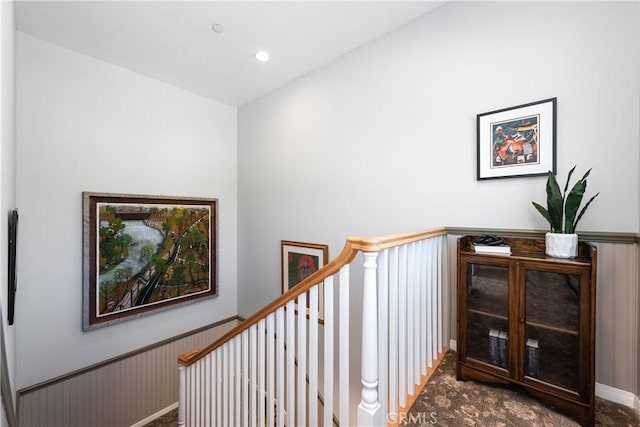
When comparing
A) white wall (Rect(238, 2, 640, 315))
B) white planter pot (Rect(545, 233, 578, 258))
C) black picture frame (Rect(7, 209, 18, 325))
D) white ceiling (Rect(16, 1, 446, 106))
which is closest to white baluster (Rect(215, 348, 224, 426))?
black picture frame (Rect(7, 209, 18, 325))

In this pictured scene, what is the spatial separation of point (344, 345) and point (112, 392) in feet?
9.88

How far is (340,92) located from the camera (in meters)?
2.67

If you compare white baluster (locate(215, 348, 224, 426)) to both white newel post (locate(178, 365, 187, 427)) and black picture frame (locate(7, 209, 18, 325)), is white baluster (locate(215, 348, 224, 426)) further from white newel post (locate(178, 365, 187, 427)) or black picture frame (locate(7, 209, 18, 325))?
black picture frame (locate(7, 209, 18, 325))

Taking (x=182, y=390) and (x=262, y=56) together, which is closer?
(x=182, y=390)

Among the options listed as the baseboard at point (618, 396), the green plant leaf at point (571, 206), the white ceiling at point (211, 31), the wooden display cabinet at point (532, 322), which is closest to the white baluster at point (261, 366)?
the wooden display cabinet at point (532, 322)

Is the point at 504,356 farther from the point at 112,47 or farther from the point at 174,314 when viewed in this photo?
the point at 112,47

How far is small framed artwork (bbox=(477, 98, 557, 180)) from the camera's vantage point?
5.31 feet

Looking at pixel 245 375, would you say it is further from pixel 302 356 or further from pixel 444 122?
pixel 444 122

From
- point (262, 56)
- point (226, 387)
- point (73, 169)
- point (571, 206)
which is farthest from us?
point (262, 56)

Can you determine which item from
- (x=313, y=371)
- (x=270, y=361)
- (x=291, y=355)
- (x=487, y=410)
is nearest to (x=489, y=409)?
(x=487, y=410)

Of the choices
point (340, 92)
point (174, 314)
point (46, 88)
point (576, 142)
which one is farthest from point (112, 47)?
point (576, 142)

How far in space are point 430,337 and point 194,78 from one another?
336 cm

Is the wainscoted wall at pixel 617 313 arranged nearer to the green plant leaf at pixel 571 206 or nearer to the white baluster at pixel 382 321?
the green plant leaf at pixel 571 206

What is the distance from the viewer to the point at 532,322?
141 centimetres
